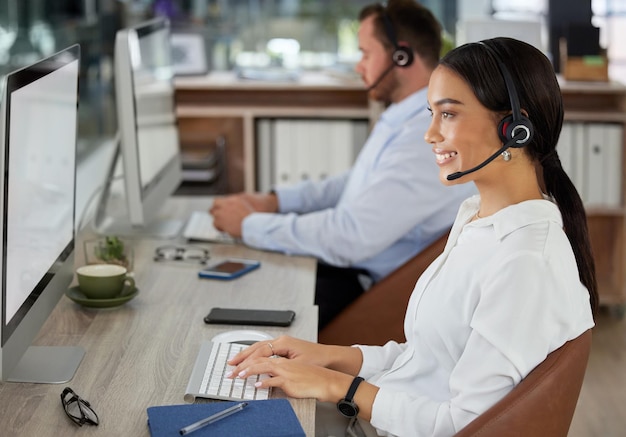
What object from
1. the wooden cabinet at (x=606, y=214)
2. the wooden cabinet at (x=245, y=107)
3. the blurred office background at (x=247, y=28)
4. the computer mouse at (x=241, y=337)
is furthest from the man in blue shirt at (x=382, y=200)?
the blurred office background at (x=247, y=28)

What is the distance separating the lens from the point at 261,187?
4305 millimetres

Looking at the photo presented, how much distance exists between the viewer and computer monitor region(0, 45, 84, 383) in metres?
1.51

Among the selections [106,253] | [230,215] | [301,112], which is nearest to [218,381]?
[106,253]

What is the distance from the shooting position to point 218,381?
5.57 ft

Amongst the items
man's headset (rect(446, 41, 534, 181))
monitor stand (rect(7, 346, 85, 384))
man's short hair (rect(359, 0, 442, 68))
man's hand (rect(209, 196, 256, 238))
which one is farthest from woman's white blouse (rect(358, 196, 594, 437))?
man's short hair (rect(359, 0, 442, 68))

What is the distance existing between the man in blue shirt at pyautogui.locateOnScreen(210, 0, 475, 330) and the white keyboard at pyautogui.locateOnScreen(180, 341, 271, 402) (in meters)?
0.93

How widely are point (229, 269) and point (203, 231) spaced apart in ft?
1.44

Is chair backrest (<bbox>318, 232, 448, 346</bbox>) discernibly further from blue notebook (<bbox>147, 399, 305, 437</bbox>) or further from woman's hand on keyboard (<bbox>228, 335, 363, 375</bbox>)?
blue notebook (<bbox>147, 399, 305, 437</bbox>)

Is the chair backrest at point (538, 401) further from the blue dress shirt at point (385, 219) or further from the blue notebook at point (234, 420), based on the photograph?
the blue dress shirt at point (385, 219)

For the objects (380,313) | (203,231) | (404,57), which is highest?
(404,57)

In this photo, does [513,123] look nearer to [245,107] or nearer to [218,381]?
[218,381]

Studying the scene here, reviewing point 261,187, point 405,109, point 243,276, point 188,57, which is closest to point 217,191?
point 261,187

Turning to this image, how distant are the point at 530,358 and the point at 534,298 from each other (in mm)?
92

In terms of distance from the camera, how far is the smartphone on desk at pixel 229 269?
8.00 ft
